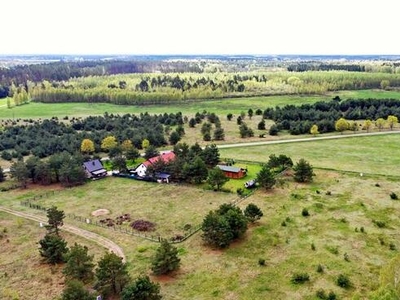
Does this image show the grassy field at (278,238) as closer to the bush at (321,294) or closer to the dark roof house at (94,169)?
the bush at (321,294)

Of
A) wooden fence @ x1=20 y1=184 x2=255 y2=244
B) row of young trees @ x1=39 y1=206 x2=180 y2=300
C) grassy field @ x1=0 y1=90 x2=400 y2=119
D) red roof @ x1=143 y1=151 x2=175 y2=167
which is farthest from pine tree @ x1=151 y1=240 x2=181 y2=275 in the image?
grassy field @ x1=0 y1=90 x2=400 y2=119

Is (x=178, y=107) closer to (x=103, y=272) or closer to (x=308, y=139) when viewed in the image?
(x=308, y=139)

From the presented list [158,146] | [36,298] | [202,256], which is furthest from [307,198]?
[158,146]

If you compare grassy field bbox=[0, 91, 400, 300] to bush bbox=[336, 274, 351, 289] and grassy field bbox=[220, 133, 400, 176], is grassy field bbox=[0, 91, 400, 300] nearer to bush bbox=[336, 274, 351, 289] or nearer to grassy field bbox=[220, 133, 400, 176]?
grassy field bbox=[220, 133, 400, 176]

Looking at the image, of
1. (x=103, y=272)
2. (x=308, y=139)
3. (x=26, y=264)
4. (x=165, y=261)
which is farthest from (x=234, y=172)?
(x=26, y=264)

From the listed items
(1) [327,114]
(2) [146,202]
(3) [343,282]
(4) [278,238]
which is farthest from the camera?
(1) [327,114]

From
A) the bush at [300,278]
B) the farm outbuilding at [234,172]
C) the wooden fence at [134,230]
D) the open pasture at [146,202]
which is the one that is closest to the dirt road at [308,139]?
the farm outbuilding at [234,172]
